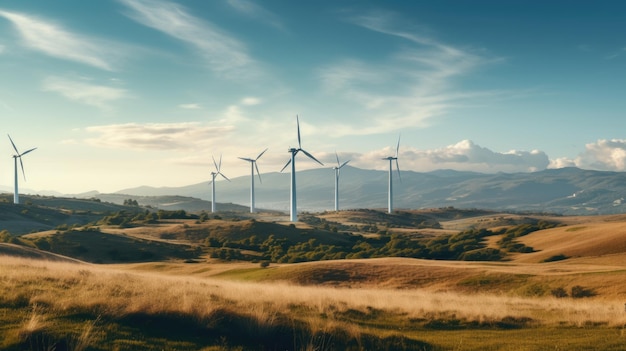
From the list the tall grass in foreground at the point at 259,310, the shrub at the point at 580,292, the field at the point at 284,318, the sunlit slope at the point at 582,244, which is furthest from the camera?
the sunlit slope at the point at 582,244

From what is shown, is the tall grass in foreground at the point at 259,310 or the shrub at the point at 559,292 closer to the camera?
the tall grass in foreground at the point at 259,310

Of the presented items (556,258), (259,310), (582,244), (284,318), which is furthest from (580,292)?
(582,244)

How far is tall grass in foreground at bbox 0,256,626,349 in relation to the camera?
16.6 metres

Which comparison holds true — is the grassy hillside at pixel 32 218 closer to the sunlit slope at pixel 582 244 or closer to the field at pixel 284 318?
the sunlit slope at pixel 582 244

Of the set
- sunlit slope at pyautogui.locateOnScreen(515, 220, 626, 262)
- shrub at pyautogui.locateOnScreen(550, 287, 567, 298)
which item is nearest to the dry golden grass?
shrub at pyautogui.locateOnScreen(550, 287, 567, 298)

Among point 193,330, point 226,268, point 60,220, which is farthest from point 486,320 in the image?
point 60,220

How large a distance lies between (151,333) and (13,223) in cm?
13705

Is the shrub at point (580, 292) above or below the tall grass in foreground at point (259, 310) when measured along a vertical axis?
below

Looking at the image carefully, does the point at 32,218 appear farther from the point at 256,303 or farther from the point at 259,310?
the point at 259,310

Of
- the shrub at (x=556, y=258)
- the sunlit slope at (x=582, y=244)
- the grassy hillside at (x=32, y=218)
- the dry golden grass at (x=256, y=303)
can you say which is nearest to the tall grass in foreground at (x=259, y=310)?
the dry golden grass at (x=256, y=303)

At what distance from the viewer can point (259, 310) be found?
18.6 m

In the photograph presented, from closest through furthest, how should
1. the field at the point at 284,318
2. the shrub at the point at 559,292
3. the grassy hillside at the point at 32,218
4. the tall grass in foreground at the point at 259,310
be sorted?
the field at the point at 284,318, the tall grass in foreground at the point at 259,310, the shrub at the point at 559,292, the grassy hillside at the point at 32,218

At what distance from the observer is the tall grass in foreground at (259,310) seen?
16.6 meters

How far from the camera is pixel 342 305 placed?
79.6ft
